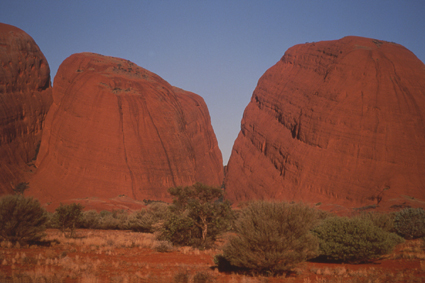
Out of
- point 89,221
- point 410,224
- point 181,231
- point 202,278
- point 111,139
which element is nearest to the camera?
point 202,278

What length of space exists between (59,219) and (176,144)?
37.4m

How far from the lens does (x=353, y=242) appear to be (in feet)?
42.2

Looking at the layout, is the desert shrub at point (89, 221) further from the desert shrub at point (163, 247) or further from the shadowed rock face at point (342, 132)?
the shadowed rock face at point (342, 132)

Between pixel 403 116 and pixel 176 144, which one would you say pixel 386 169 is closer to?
pixel 403 116

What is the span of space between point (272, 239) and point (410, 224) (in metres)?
14.8

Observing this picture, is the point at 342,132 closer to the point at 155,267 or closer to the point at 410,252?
the point at 410,252

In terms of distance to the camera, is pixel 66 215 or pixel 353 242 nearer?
pixel 353 242

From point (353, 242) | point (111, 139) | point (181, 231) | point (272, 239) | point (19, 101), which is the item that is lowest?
point (181, 231)

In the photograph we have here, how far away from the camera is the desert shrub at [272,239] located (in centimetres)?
1001

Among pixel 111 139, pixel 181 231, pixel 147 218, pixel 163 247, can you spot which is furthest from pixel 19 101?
pixel 163 247

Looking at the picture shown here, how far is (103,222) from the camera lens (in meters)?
31.6

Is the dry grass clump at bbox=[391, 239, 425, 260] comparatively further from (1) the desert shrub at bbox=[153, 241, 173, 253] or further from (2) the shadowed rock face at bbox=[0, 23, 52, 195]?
(2) the shadowed rock face at bbox=[0, 23, 52, 195]

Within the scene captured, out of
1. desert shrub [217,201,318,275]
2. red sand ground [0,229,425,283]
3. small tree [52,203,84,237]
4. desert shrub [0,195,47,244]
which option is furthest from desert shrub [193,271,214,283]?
small tree [52,203,84,237]

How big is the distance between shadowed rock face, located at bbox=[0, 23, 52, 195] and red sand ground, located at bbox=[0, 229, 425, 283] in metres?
38.2
